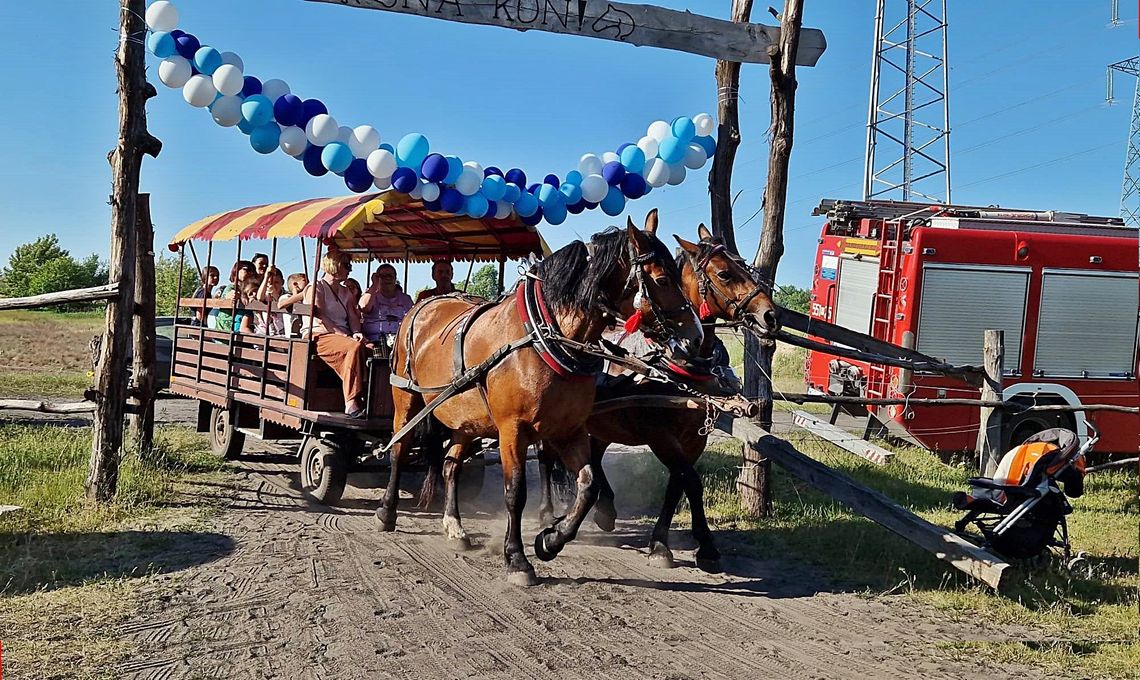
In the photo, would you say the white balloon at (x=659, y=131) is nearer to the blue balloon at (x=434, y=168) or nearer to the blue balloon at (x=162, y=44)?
the blue balloon at (x=434, y=168)

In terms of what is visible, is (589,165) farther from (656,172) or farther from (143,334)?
(143,334)

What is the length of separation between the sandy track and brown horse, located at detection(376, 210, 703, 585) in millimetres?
563

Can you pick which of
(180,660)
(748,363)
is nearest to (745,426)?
(748,363)

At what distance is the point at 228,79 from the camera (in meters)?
6.68

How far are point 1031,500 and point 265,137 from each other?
5.97m

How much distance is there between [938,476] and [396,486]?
6.00 metres

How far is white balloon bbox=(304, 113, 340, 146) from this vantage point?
6879 millimetres

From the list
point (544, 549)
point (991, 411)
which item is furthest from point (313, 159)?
point (991, 411)

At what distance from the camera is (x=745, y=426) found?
6.56 meters

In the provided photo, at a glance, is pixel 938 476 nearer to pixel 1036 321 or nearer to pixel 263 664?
pixel 1036 321

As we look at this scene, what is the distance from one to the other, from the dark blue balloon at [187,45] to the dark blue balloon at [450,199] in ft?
6.90

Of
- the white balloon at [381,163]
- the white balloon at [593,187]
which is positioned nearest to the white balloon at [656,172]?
the white balloon at [593,187]

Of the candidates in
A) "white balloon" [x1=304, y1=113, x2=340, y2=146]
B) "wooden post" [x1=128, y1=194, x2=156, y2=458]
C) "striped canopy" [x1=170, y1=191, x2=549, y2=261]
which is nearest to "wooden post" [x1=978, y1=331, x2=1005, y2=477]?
"striped canopy" [x1=170, y1=191, x2=549, y2=261]

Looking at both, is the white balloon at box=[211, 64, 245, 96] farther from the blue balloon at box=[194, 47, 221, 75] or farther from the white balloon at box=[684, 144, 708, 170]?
the white balloon at box=[684, 144, 708, 170]
